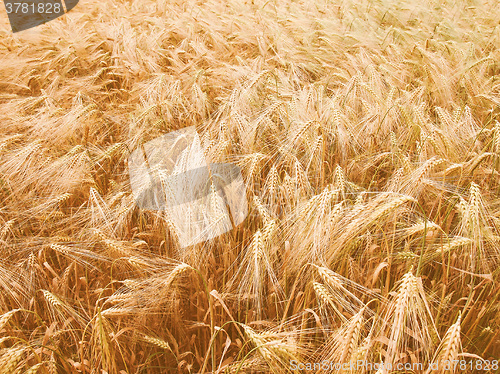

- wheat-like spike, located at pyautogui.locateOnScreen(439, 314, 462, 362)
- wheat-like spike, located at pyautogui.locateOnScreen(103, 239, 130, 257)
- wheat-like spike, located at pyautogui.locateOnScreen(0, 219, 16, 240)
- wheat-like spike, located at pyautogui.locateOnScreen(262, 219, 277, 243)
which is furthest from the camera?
wheat-like spike, located at pyautogui.locateOnScreen(0, 219, 16, 240)

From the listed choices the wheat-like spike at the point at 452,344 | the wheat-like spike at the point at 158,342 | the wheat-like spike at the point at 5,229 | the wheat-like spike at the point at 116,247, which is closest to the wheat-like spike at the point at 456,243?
the wheat-like spike at the point at 452,344

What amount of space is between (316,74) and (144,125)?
157cm

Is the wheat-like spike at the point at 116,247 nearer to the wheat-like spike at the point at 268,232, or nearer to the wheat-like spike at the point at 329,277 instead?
the wheat-like spike at the point at 268,232

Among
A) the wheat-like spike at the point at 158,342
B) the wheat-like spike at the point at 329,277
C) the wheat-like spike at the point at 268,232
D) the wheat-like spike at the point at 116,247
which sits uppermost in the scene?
the wheat-like spike at the point at 268,232

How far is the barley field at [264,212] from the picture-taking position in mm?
1021

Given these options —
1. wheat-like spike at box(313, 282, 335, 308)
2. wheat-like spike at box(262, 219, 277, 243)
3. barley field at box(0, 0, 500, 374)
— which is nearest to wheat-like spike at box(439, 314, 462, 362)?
barley field at box(0, 0, 500, 374)

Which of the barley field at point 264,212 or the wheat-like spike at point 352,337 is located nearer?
the wheat-like spike at point 352,337

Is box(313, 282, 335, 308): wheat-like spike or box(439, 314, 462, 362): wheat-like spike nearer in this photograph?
box(439, 314, 462, 362): wheat-like spike

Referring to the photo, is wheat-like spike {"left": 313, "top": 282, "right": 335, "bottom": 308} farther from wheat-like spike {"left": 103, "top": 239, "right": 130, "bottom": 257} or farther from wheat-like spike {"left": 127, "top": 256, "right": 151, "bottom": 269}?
wheat-like spike {"left": 103, "top": 239, "right": 130, "bottom": 257}

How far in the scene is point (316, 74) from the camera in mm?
2912

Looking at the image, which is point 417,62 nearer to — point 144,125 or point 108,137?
point 144,125

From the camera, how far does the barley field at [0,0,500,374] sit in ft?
3.35

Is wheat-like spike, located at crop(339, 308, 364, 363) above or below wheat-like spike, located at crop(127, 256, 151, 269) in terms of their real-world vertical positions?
below

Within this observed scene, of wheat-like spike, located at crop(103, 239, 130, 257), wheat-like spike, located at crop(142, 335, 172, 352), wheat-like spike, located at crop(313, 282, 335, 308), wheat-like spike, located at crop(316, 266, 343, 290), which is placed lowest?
wheat-like spike, located at crop(142, 335, 172, 352)
